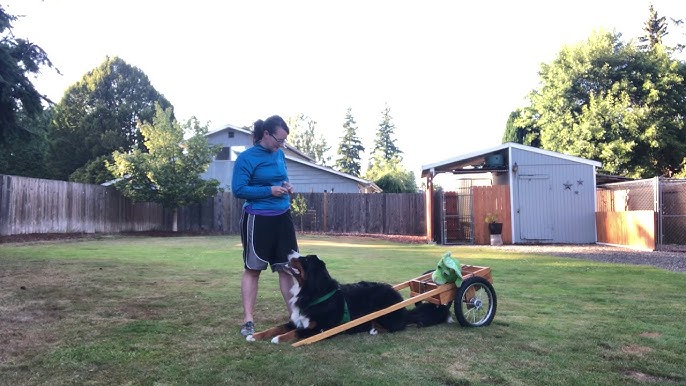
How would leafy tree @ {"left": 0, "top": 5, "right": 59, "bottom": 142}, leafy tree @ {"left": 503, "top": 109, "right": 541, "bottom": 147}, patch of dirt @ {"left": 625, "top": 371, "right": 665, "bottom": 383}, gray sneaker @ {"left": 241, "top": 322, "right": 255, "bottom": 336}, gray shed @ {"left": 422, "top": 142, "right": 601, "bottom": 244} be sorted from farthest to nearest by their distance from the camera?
leafy tree @ {"left": 503, "top": 109, "right": 541, "bottom": 147} < gray shed @ {"left": 422, "top": 142, "right": 601, "bottom": 244} < leafy tree @ {"left": 0, "top": 5, "right": 59, "bottom": 142} < gray sneaker @ {"left": 241, "top": 322, "right": 255, "bottom": 336} < patch of dirt @ {"left": 625, "top": 371, "right": 665, "bottom": 383}

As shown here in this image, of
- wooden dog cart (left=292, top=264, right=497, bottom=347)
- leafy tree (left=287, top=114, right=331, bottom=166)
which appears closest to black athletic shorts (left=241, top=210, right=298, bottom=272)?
wooden dog cart (left=292, top=264, right=497, bottom=347)

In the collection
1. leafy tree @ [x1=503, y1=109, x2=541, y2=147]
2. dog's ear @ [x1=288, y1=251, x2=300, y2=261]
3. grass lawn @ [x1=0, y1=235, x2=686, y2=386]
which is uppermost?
leafy tree @ [x1=503, y1=109, x2=541, y2=147]

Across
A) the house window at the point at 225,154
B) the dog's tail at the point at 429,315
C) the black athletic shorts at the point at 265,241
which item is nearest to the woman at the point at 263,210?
the black athletic shorts at the point at 265,241

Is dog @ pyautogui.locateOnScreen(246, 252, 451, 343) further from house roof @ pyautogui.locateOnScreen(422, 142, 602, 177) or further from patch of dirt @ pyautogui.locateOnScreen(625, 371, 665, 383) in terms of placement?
house roof @ pyautogui.locateOnScreen(422, 142, 602, 177)

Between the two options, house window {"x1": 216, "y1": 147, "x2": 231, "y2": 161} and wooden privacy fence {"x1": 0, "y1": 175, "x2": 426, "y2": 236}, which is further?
house window {"x1": 216, "y1": 147, "x2": 231, "y2": 161}

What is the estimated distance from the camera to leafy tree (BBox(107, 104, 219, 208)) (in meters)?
21.2

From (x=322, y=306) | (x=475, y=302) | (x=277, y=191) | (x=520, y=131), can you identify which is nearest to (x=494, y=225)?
(x=475, y=302)

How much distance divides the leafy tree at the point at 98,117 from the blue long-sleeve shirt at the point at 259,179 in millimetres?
32545

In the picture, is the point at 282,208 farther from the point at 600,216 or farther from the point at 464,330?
the point at 600,216

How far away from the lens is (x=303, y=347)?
3.64 metres

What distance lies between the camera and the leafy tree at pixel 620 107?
83.1ft

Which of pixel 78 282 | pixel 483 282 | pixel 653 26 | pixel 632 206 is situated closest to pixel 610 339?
pixel 483 282

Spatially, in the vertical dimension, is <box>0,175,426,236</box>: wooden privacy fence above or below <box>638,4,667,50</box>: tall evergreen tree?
below

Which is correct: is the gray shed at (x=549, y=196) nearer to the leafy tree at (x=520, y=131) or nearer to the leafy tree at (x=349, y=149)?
the leafy tree at (x=520, y=131)
